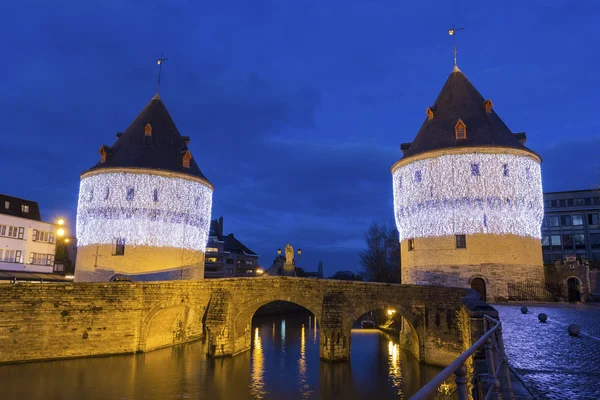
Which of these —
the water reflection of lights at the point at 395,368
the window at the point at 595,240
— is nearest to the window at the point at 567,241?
the window at the point at 595,240

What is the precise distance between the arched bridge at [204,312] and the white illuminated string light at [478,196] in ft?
20.4

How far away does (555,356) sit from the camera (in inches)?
352

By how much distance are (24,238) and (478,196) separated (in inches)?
1457

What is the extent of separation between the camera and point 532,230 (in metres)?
27.8

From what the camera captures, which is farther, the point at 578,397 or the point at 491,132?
the point at 491,132

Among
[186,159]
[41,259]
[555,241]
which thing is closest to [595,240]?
[555,241]

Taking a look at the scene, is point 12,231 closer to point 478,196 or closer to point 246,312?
point 246,312

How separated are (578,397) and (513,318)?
1210 centimetres

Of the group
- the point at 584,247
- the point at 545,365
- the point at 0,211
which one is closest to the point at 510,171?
the point at 545,365

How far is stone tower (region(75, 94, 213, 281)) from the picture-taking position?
1175 inches

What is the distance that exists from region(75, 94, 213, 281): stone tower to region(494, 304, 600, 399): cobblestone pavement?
2218 centimetres

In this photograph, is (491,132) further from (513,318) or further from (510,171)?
(513,318)

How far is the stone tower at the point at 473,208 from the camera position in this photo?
26.6 metres

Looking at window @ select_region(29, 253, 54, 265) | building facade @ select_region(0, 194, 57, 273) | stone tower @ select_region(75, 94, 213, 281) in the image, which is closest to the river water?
stone tower @ select_region(75, 94, 213, 281)
